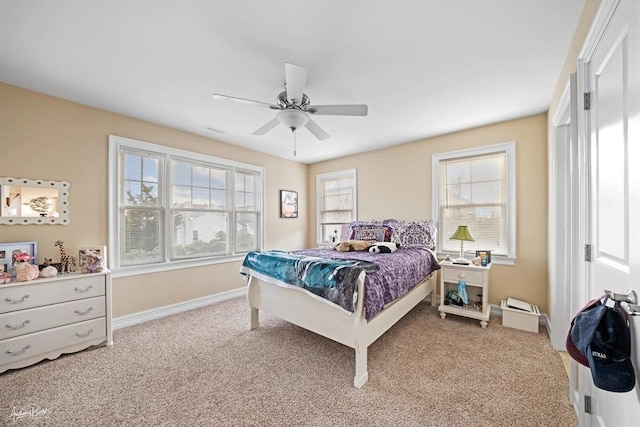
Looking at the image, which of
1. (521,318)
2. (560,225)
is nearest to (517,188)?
(560,225)

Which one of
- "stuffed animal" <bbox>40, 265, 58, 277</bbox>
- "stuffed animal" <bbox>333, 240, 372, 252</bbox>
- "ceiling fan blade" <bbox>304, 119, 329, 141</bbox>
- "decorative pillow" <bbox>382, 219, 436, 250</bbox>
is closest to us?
"stuffed animal" <bbox>40, 265, 58, 277</bbox>

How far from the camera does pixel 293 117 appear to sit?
7.29 ft

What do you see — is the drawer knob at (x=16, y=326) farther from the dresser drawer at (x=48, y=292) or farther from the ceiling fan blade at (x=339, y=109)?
the ceiling fan blade at (x=339, y=109)

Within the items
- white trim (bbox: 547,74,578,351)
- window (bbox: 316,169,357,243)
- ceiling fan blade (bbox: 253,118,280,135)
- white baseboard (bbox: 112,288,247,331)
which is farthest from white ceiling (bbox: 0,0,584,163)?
white baseboard (bbox: 112,288,247,331)

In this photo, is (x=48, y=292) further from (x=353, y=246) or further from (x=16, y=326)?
(x=353, y=246)

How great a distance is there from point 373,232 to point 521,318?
6.46 feet

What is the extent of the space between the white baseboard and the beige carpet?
23 cm

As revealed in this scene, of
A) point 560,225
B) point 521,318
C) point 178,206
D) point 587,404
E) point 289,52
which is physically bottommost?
point 521,318

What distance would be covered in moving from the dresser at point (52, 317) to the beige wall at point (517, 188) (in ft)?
13.0

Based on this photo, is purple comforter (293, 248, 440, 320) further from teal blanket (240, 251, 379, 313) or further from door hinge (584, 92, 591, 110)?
door hinge (584, 92, 591, 110)

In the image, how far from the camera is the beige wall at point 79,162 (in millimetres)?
2400

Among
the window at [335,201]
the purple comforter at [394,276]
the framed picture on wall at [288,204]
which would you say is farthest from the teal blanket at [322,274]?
the window at [335,201]

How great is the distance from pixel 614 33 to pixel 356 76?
1558mm

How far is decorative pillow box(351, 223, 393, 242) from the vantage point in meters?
3.69
